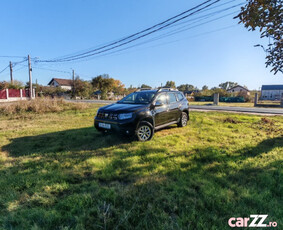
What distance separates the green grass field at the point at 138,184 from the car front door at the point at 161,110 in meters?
0.79

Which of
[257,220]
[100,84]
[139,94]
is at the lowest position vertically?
[257,220]

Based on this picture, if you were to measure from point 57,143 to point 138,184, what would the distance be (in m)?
3.33

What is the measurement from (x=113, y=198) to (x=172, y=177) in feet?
3.72

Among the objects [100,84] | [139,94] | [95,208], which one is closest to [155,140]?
[139,94]

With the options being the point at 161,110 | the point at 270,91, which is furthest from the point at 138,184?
the point at 270,91

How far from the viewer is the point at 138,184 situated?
2.56m

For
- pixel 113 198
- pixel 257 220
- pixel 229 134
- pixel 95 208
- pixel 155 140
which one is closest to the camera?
pixel 257 220

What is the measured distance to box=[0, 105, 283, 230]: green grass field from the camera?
1868 mm

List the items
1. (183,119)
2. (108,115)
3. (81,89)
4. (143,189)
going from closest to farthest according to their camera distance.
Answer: (143,189) → (108,115) → (183,119) → (81,89)

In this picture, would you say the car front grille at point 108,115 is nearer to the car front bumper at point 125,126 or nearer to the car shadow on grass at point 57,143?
the car front bumper at point 125,126

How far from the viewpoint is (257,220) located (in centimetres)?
187

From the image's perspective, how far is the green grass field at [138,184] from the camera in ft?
6.13

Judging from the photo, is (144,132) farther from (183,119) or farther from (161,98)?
(183,119)

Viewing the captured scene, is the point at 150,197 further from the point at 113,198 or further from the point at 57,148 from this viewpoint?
the point at 57,148
